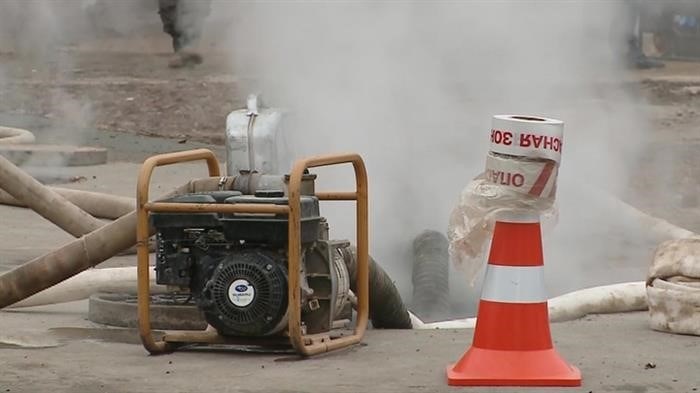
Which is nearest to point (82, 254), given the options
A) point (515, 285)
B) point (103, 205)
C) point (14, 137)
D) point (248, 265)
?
point (248, 265)

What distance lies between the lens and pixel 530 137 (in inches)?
195

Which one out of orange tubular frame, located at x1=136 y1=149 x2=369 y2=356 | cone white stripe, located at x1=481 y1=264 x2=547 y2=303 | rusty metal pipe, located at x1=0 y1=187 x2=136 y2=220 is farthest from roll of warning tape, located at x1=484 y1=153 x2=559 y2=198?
rusty metal pipe, located at x1=0 y1=187 x2=136 y2=220

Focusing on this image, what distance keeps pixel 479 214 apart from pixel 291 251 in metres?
0.68

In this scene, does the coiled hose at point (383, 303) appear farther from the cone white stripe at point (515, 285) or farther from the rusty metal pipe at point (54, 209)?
the rusty metal pipe at point (54, 209)

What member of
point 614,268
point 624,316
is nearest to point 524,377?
point 624,316

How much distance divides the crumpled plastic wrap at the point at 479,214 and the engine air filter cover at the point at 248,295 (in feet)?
2.15

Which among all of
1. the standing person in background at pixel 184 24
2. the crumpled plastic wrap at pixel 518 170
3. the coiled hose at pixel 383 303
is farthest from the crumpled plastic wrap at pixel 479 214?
the standing person in background at pixel 184 24

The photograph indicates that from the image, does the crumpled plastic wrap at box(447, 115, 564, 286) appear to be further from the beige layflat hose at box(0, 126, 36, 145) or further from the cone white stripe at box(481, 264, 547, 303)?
the beige layflat hose at box(0, 126, 36, 145)

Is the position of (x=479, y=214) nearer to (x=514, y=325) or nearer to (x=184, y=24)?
(x=514, y=325)

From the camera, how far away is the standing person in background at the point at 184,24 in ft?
56.9

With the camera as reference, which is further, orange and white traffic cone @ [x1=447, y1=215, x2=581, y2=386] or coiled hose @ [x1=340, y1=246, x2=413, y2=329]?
coiled hose @ [x1=340, y1=246, x2=413, y2=329]

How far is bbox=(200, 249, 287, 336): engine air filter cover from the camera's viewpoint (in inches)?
215

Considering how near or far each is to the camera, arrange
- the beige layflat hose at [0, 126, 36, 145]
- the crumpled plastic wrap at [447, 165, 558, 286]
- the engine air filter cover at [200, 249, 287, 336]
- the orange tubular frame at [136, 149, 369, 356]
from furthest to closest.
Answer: the beige layflat hose at [0, 126, 36, 145], the engine air filter cover at [200, 249, 287, 336], the orange tubular frame at [136, 149, 369, 356], the crumpled plastic wrap at [447, 165, 558, 286]

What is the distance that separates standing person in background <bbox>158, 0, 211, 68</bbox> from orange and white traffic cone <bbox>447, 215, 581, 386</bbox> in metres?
11.2
